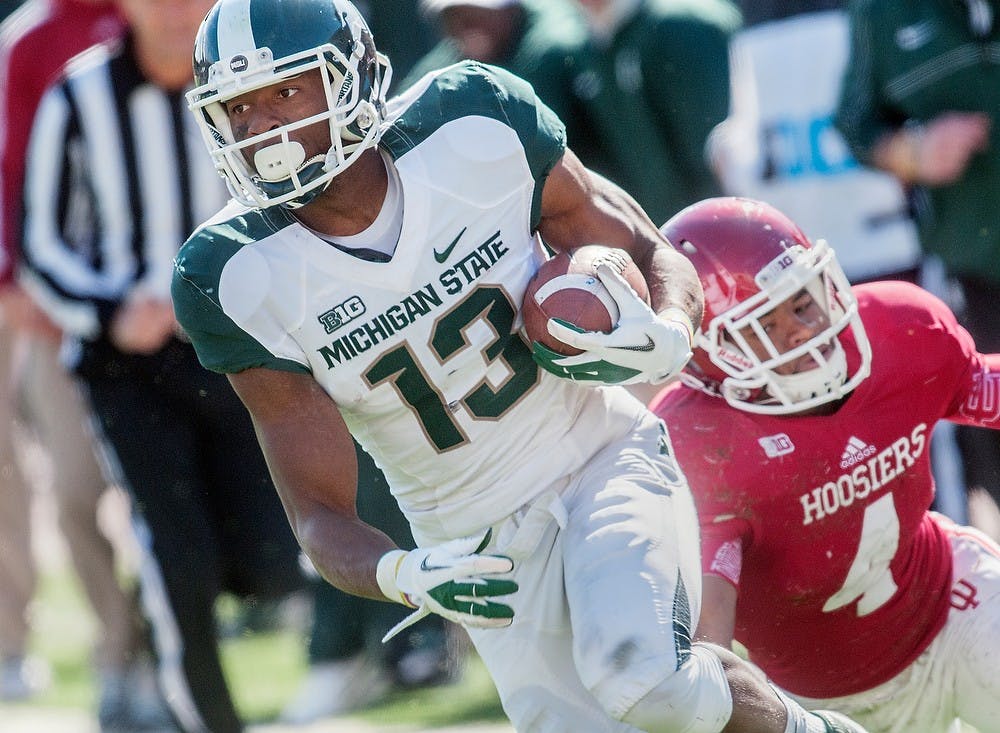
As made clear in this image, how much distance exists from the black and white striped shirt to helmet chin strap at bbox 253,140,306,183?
1.95 metres

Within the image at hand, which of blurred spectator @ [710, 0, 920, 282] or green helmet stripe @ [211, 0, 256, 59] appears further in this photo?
blurred spectator @ [710, 0, 920, 282]

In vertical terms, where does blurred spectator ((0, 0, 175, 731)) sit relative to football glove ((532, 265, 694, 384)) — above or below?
below

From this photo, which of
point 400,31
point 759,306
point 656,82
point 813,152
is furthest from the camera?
point 400,31

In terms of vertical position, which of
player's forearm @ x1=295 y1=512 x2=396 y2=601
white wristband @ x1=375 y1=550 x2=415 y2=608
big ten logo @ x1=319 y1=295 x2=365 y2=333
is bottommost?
player's forearm @ x1=295 y1=512 x2=396 y2=601

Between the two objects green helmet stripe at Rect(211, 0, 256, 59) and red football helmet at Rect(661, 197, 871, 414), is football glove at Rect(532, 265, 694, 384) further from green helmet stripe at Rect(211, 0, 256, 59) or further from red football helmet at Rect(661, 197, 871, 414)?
green helmet stripe at Rect(211, 0, 256, 59)

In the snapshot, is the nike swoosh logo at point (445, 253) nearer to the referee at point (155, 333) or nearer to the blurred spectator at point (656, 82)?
the referee at point (155, 333)

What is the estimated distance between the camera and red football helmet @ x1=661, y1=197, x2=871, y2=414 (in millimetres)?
3963

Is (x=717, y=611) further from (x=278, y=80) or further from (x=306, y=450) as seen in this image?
(x=278, y=80)

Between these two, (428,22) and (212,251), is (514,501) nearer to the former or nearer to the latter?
(212,251)

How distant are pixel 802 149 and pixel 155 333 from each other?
2.53 meters

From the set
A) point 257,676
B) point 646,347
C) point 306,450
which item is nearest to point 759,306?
point 646,347

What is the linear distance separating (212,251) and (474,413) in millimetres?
619

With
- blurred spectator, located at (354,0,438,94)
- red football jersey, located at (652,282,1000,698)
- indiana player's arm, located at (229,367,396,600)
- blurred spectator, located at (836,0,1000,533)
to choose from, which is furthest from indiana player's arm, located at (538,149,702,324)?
blurred spectator, located at (354,0,438,94)

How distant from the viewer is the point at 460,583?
3.18m
